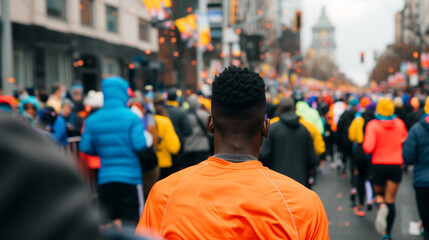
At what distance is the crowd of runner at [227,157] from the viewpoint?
196 cm

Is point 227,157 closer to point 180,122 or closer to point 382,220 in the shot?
point 382,220

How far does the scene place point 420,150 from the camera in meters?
6.06

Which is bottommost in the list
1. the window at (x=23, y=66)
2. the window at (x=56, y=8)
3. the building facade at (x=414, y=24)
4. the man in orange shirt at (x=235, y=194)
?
the man in orange shirt at (x=235, y=194)

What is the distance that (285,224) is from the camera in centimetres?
193

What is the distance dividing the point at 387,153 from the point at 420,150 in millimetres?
1065

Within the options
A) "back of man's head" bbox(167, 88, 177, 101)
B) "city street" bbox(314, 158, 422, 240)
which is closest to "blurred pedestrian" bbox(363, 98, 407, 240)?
"city street" bbox(314, 158, 422, 240)

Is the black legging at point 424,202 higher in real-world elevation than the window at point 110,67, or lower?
lower

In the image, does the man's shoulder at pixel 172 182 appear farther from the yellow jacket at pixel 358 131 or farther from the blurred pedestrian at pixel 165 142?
the yellow jacket at pixel 358 131

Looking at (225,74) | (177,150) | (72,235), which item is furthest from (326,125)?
(72,235)

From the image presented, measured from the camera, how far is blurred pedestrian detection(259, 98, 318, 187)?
233 inches

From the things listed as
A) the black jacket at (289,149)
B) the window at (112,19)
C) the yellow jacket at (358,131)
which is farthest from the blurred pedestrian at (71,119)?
the window at (112,19)

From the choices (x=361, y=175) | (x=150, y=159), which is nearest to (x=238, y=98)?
(x=150, y=159)

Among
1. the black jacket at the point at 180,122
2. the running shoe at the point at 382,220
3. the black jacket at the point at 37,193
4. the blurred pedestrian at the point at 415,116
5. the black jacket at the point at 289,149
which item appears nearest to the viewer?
the black jacket at the point at 37,193

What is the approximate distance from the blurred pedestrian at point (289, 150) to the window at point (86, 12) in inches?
776
